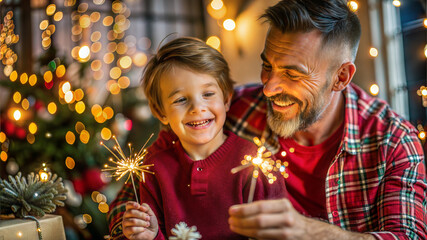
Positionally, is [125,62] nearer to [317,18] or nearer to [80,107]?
[80,107]

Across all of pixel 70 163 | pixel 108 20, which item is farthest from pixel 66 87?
pixel 108 20

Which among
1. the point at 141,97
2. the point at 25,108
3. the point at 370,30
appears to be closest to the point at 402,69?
the point at 370,30

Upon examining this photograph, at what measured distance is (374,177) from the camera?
4.36 feet

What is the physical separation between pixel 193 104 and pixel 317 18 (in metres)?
0.50

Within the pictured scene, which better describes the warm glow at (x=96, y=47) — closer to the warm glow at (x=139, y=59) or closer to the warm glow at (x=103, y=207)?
the warm glow at (x=139, y=59)

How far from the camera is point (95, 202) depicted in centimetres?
224

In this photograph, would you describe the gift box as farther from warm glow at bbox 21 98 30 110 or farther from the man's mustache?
warm glow at bbox 21 98 30 110

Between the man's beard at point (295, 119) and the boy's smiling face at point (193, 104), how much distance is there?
0.79ft

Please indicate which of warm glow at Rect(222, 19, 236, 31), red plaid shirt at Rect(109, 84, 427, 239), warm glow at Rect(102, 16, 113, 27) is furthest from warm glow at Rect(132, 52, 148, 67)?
red plaid shirt at Rect(109, 84, 427, 239)

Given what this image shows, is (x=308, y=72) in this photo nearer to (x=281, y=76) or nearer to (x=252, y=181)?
(x=281, y=76)

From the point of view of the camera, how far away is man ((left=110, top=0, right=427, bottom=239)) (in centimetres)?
130

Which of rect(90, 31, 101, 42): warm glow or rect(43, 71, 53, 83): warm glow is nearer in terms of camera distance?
rect(43, 71, 53, 83): warm glow

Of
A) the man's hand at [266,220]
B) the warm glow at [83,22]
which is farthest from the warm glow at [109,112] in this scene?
the man's hand at [266,220]

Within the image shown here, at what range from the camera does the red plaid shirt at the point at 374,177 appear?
4.09 ft
